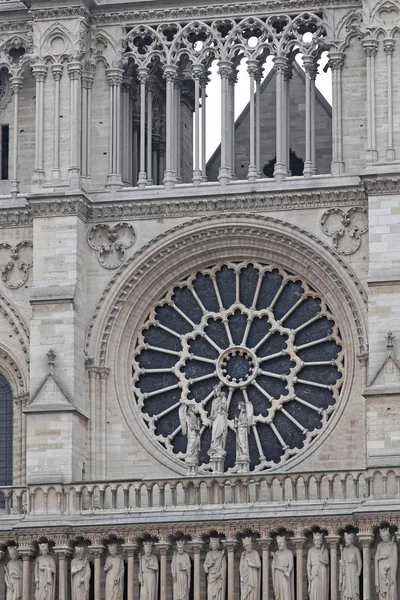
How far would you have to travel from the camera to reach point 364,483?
41594 millimetres

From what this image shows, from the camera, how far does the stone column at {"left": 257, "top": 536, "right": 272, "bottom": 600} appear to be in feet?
136

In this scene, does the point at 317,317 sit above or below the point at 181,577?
above

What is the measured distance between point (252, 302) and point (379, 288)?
2.43 m

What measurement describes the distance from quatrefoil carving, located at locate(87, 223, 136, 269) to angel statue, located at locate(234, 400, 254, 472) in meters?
3.07

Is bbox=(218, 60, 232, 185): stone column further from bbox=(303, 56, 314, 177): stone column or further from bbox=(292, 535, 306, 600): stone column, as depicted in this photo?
bbox=(292, 535, 306, 600): stone column

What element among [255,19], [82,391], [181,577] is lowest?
[181,577]

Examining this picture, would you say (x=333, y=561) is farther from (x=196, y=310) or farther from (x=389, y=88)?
(x=389, y=88)

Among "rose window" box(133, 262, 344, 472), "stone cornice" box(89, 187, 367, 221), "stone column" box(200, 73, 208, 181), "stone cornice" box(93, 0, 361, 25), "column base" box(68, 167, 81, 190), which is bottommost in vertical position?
"rose window" box(133, 262, 344, 472)

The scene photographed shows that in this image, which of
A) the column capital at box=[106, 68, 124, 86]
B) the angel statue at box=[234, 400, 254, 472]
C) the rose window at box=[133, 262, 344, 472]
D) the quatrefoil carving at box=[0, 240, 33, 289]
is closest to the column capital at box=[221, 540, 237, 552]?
the angel statue at box=[234, 400, 254, 472]

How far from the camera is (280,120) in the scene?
4369 centimetres

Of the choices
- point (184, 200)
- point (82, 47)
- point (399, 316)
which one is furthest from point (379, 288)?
point (82, 47)

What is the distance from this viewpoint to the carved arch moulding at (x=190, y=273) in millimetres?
43125

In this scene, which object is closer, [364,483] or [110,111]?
[364,483]

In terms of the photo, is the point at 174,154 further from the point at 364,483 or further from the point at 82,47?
the point at 364,483
